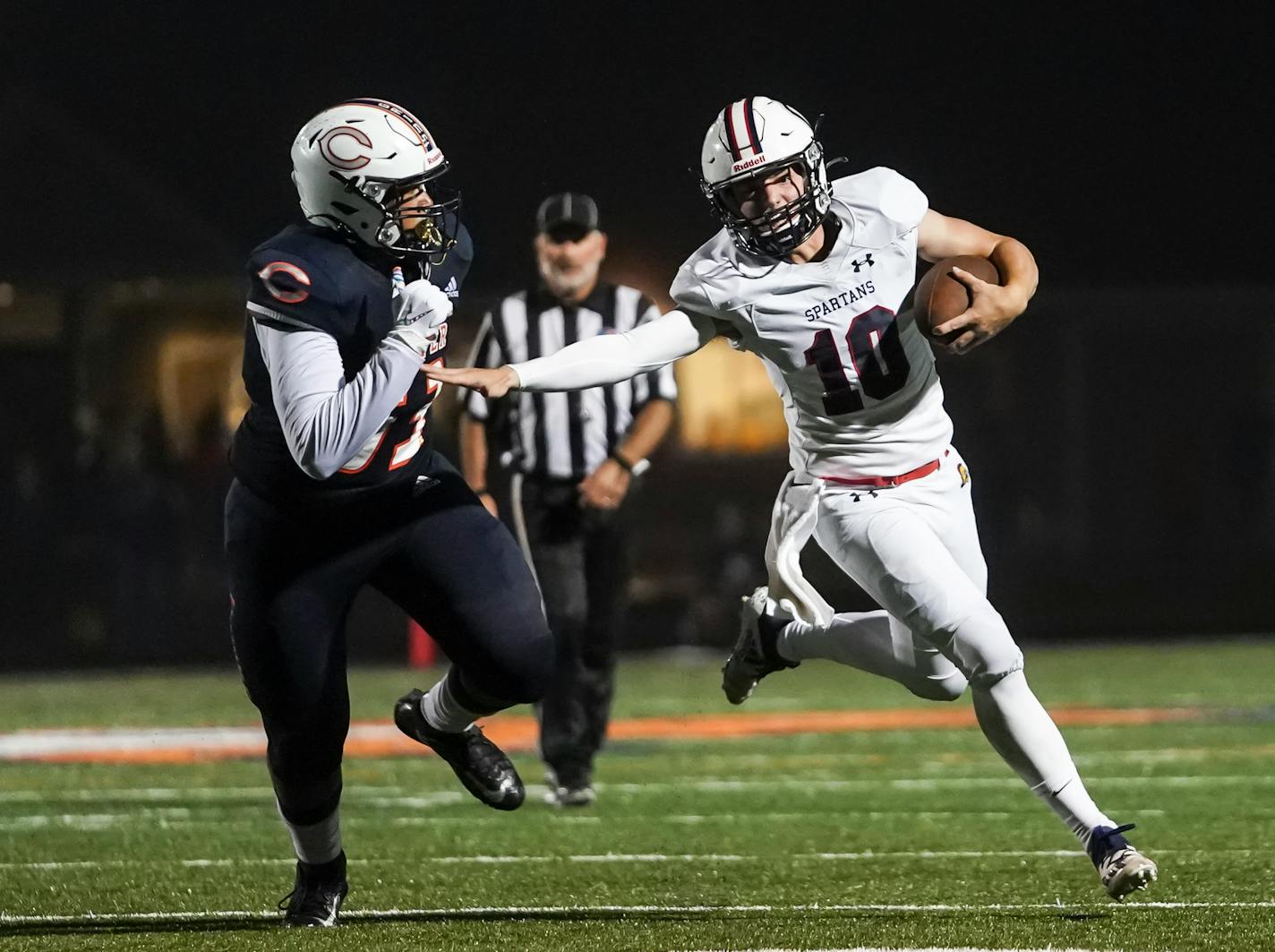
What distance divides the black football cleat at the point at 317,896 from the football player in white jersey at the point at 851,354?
94 centimetres

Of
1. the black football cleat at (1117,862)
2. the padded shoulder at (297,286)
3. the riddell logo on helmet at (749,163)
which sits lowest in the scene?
the black football cleat at (1117,862)

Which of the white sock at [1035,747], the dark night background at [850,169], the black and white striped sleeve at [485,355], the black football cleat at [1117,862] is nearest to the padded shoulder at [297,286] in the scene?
the white sock at [1035,747]

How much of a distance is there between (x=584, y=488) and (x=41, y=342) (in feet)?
20.7

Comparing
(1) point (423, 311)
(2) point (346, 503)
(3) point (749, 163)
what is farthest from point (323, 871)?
(3) point (749, 163)

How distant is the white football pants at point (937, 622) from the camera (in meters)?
3.70

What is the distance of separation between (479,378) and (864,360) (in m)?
0.80

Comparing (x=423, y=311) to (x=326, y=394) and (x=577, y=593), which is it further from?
(x=577, y=593)

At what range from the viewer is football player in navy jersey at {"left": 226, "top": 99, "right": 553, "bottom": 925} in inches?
138

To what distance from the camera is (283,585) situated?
359cm

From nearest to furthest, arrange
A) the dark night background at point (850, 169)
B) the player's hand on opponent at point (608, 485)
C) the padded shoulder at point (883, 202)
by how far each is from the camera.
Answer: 1. the padded shoulder at point (883, 202)
2. the player's hand on opponent at point (608, 485)
3. the dark night background at point (850, 169)

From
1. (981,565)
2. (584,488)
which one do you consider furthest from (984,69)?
(981,565)

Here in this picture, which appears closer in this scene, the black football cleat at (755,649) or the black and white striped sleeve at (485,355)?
the black football cleat at (755,649)

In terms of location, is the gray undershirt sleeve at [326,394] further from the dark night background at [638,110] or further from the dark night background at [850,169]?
the dark night background at [638,110]

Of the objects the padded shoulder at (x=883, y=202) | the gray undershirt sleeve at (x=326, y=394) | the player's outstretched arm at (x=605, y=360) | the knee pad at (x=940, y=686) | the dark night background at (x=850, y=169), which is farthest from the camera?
the dark night background at (x=850, y=169)
